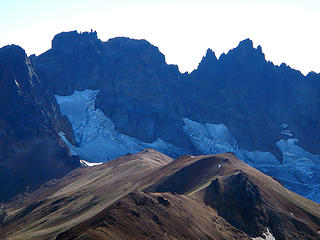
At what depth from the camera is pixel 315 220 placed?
9162 centimetres

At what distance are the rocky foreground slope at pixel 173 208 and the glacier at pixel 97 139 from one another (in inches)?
1898

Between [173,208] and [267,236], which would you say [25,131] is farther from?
[267,236]

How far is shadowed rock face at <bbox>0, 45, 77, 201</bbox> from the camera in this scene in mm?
146375

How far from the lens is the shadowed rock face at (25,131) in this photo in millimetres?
146375

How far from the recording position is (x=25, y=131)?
520 feet

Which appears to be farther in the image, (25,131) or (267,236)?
(25,131)

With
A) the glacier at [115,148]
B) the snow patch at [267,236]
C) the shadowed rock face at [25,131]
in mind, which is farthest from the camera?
the glacier at [115,148]

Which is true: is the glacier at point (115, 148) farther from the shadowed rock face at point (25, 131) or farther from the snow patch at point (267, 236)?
the snow patch at point (267, 236)

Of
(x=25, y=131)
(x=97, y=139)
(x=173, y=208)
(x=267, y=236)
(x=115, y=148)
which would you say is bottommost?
(x=115, y=148)

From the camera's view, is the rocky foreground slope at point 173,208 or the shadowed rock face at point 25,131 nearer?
the rocky foreground slope at point 173,208

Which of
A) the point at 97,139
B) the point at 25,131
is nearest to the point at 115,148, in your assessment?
the point at 97,139

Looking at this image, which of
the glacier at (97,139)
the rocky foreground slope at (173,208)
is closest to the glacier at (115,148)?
the glacier at (97,139)

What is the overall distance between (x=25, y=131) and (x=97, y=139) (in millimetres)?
31855

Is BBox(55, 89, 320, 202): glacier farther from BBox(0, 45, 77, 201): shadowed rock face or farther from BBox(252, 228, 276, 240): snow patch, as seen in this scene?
BBox(252, 228, 276, 240): snow patch
